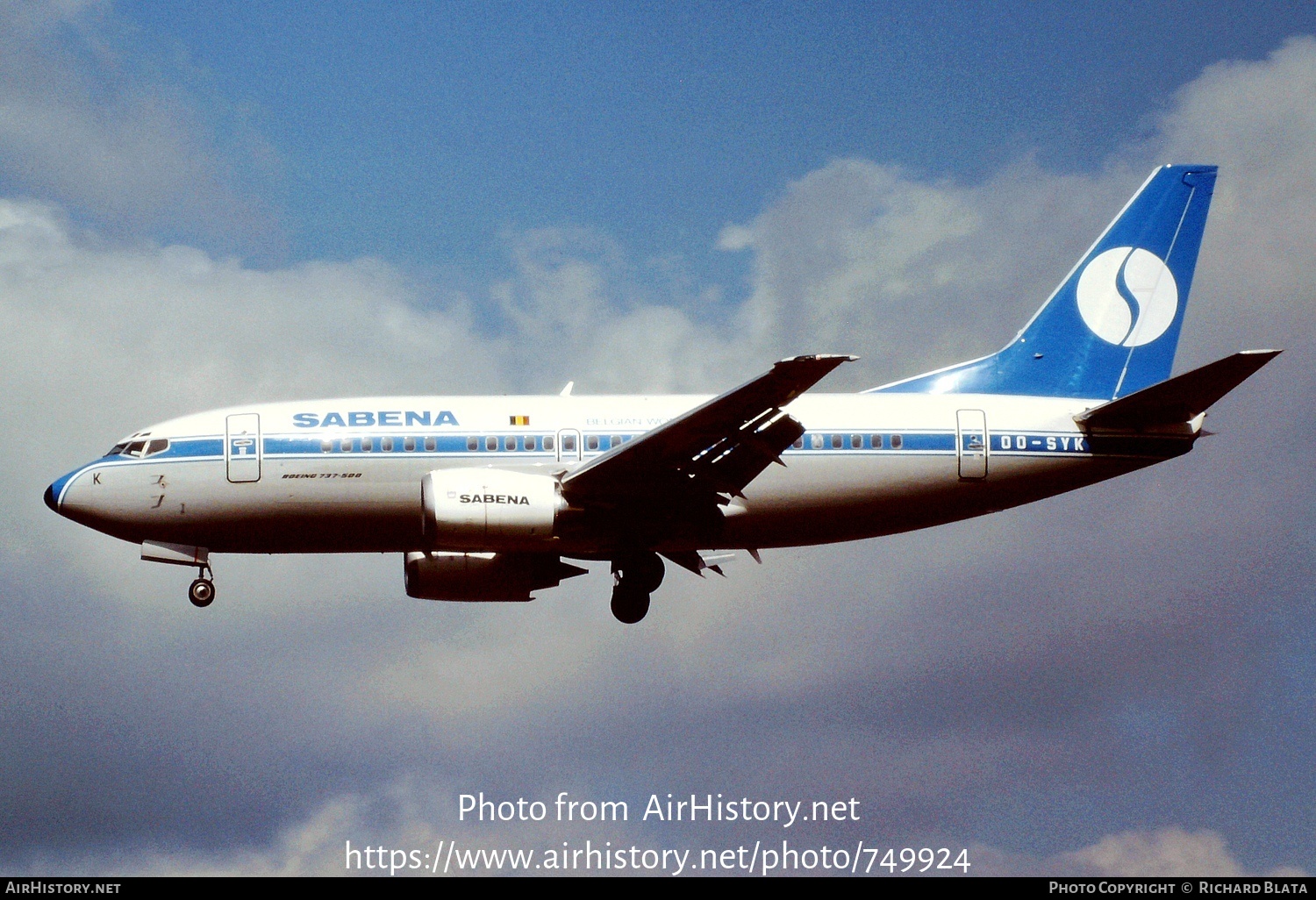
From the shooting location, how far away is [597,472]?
29.7 meters

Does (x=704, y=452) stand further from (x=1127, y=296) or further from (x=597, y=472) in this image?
(x=1127, y=296)

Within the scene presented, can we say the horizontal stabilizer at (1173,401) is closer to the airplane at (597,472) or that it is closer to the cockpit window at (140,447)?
the airplane at (597,472)

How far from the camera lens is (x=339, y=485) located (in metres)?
30.9

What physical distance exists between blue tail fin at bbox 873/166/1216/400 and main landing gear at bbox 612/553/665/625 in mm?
6448

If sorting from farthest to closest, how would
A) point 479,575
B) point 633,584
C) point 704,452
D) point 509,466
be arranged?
point 479,575 < point 633,584 < point 509,466 < point 704,452

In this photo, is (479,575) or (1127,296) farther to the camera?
(1127,296)

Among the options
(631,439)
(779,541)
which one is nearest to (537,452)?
(631,439)

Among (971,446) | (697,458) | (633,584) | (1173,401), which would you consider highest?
(1173,401)

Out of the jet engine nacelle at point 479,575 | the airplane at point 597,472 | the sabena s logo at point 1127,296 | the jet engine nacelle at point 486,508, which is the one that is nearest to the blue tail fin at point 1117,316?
the sabena s logo at point 1127,296

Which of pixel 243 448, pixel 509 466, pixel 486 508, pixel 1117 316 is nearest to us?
pixel 486 508

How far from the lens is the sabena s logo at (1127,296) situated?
36000mm

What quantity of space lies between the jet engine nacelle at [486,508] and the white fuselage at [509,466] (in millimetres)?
555

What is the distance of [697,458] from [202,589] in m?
10.5

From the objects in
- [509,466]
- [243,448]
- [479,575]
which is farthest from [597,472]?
[243,448]
